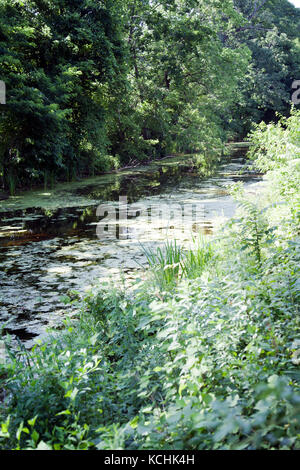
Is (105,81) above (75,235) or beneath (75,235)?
above

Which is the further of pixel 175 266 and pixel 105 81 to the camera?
pixel 105 81

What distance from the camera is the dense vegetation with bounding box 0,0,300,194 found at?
9852mm

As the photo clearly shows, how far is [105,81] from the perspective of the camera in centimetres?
1202

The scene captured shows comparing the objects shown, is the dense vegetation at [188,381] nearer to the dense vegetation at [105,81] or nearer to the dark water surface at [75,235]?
the dark water surface at [75,235]

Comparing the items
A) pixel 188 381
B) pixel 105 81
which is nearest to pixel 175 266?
pixel 188 381

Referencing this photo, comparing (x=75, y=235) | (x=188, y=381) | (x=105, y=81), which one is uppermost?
(x=105, y=81)

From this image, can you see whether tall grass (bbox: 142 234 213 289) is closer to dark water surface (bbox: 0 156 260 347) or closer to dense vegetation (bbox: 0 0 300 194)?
dark water surface (bbox: 0 156 260 347)

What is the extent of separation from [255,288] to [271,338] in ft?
1.02

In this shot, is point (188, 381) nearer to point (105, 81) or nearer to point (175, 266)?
point (175, 266)

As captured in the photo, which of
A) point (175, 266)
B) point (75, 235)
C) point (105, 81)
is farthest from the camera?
point (105, 81)

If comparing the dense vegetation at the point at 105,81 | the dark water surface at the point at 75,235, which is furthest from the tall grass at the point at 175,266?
the dense vegetation at the point at 105,81

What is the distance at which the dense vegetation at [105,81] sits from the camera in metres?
9.85

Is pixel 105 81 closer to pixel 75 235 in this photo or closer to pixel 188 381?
pixel 75 235

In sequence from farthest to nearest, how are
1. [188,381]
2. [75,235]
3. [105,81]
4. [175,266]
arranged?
1. [105,81]
2. [75,235]
3. [175,266]
4. [188,381]
